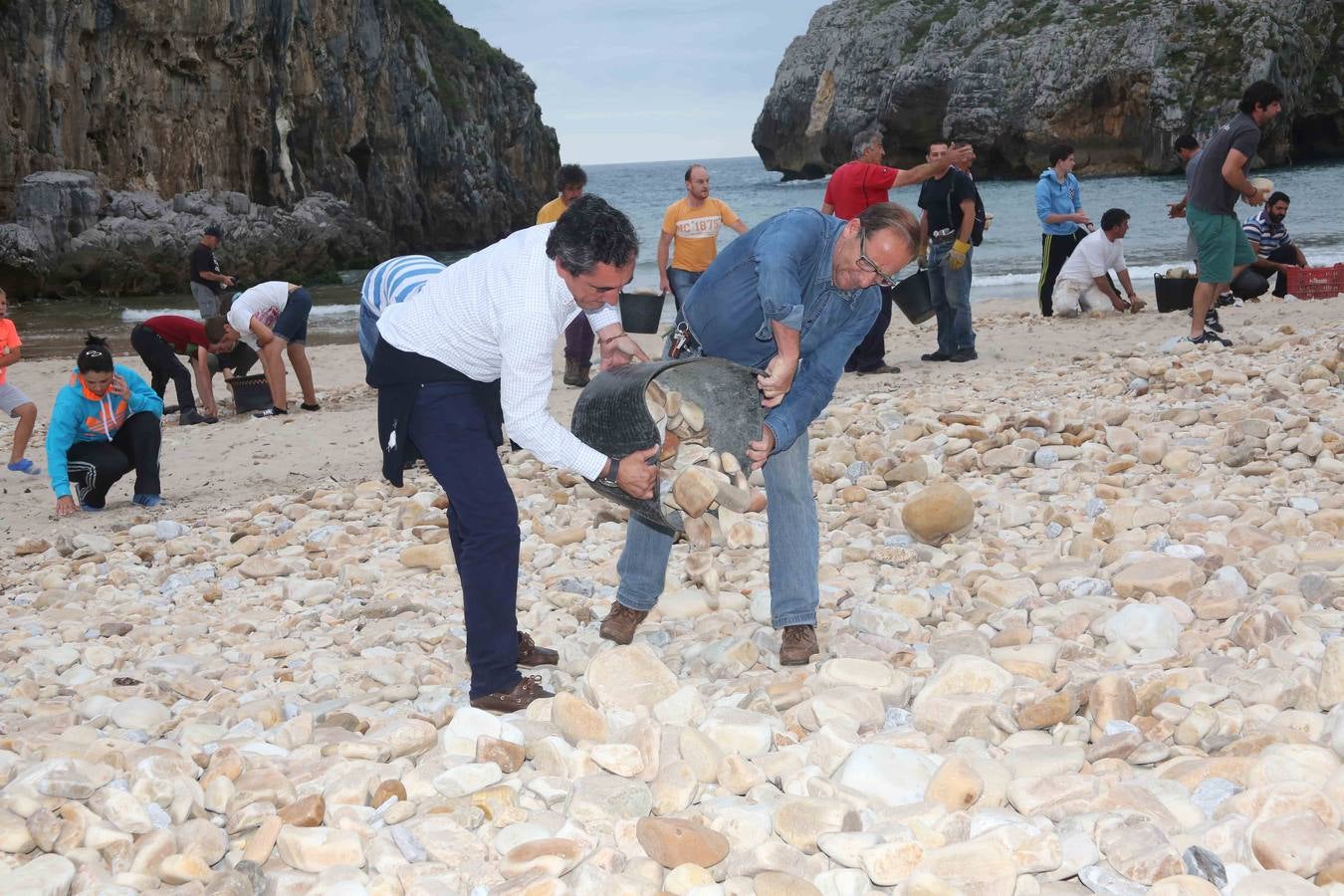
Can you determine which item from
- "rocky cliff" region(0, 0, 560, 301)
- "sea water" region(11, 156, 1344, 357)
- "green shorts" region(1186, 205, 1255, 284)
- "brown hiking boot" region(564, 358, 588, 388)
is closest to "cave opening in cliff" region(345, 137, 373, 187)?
"rocky cliff" region(0, 0, 560, 301)

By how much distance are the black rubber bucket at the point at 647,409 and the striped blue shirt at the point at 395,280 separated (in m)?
1.37

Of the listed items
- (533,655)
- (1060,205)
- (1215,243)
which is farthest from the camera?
(1060,205)

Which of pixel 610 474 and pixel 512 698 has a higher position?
pixel 610 474

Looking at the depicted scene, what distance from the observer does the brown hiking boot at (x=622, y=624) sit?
3.91m

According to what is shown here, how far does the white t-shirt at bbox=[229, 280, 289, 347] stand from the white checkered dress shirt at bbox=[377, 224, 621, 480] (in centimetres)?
627

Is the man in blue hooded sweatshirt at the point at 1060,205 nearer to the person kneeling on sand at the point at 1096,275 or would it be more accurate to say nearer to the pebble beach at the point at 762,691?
the person kneeling on sand at the point at 1096,275

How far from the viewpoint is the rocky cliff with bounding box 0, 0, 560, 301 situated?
89.5ft

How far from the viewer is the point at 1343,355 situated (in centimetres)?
646

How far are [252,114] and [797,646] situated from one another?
108 feet

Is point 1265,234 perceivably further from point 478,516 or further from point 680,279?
point 478,516

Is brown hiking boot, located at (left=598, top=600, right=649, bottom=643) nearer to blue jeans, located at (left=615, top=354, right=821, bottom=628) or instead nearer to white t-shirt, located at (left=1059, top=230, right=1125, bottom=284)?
blue jeans, located at (left=615, top=354, right=821, bottom=628)

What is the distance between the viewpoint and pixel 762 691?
3.35m

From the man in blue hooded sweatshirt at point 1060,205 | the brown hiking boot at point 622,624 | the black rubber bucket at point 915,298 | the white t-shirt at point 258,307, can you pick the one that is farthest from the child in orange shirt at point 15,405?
the man in blue hooded sweatshirt at point 1060,205

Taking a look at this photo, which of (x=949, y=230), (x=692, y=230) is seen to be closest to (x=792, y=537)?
(x=692, y=230)
